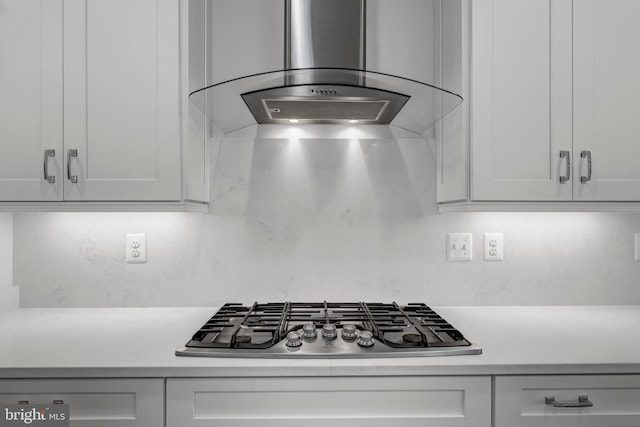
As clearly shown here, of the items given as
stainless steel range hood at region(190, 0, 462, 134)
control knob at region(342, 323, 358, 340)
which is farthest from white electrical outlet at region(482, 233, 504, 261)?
control knob at region(342, 323, 358, 340)

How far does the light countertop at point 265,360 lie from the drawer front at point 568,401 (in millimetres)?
32

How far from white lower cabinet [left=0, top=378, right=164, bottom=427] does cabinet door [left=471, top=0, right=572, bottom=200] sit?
4.00ft

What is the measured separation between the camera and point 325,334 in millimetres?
1210

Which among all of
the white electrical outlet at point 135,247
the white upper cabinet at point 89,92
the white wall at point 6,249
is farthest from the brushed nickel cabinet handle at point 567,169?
the white wall at point 6,249

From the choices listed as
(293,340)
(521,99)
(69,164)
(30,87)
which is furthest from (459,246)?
(30,87)

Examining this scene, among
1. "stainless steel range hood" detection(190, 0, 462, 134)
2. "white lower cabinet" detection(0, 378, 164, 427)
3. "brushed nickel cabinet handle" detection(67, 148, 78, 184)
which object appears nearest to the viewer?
"white lower cabinet" detection(0, 378, 164, 427)

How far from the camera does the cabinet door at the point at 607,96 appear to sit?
1412 mm

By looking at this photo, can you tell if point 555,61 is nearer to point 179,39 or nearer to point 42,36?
point 179,39

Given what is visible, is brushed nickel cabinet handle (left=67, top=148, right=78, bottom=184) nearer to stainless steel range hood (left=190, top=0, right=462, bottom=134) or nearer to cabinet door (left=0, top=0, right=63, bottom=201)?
cabinet door (left=0, top=0, right=63, bottom=201)

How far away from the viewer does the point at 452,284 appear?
174 cm

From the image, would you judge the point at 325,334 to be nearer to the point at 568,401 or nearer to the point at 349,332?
the point at 349,332

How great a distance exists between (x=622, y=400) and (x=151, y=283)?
1.73 metres

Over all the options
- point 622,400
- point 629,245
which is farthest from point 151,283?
point 629,245

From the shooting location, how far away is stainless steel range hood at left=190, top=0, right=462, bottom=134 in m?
1.20
